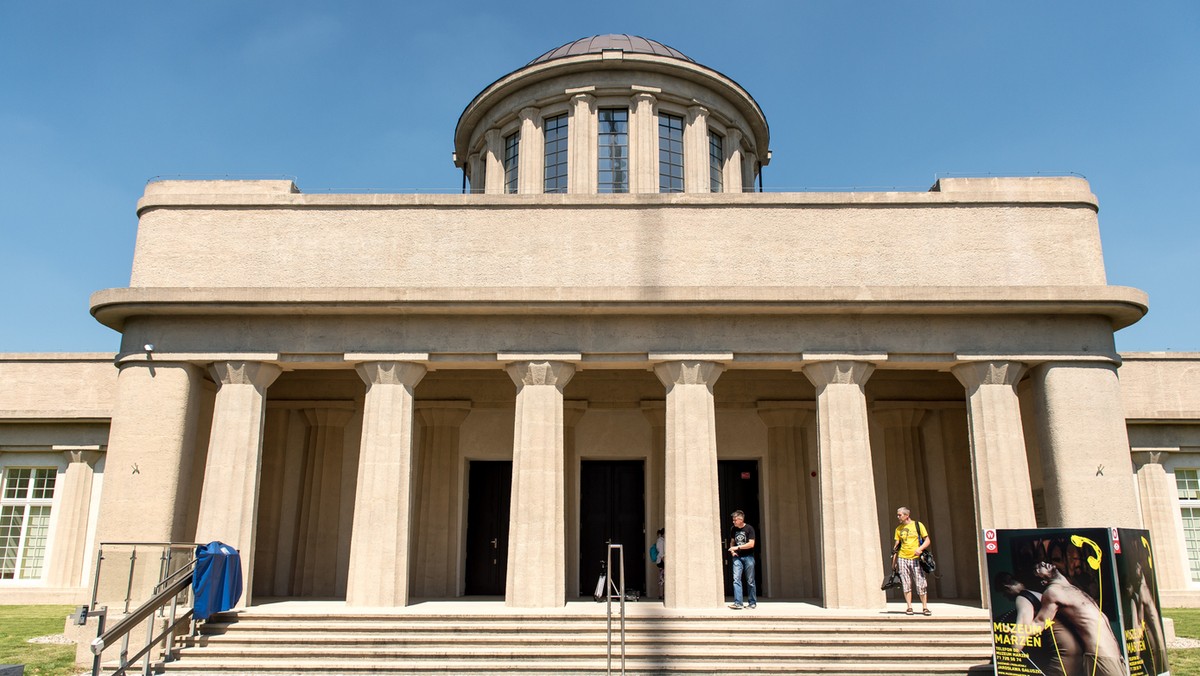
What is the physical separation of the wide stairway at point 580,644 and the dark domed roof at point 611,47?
16.4 metres

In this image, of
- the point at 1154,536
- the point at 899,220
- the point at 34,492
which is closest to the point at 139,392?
the point at 34,492

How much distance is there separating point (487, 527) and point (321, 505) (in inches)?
140

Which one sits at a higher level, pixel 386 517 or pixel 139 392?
pixel 139 392

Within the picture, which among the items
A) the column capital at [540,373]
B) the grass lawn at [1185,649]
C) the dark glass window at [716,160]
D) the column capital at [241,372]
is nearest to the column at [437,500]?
the column capital at [540,373]

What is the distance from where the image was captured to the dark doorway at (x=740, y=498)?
18.8m

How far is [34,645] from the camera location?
1433 centimetres

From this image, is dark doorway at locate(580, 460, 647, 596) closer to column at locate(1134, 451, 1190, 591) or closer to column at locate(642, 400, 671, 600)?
column at locate(642, 400, 671, 600)

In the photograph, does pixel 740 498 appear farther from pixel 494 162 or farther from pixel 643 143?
pixel 494 162

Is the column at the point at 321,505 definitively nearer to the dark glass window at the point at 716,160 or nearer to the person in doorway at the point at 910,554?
the person in doorway at the point at 910,554

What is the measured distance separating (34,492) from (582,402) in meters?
14.9

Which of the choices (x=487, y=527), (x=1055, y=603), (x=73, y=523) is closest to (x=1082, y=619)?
(x=1055, y=603)

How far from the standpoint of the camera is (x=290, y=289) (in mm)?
15422

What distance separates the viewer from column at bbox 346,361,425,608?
1452 cm

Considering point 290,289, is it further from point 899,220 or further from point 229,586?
point 899,220
